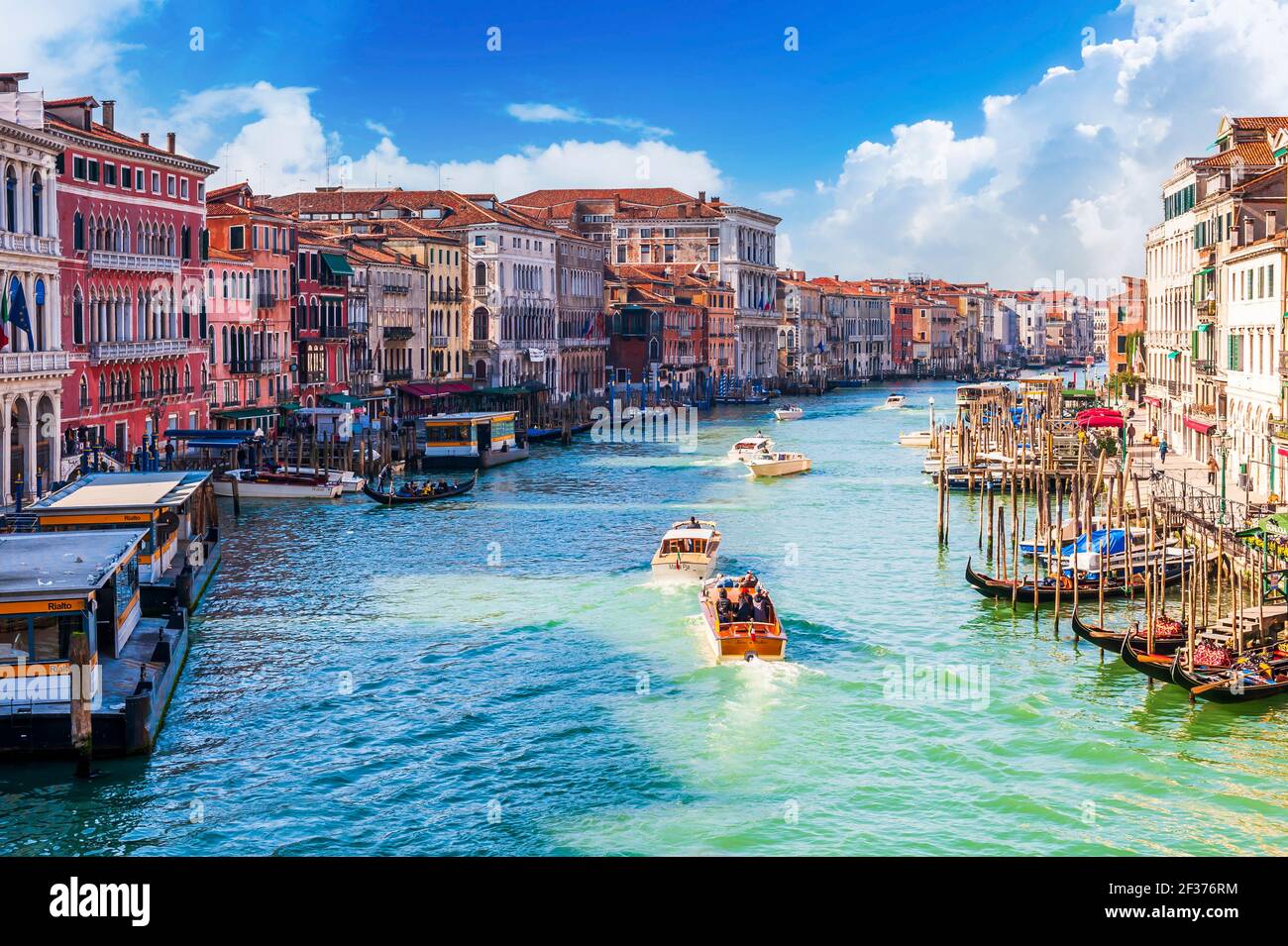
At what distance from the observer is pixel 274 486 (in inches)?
1430

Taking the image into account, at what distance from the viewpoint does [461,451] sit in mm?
46469

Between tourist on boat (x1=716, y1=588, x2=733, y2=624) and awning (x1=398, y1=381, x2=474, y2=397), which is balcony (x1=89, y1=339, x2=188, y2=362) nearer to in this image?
awning (x1=398, y1=381, x2=474, y2=397)

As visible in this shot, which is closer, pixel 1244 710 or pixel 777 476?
pixel 1244 710

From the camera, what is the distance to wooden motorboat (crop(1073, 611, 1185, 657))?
694 inches

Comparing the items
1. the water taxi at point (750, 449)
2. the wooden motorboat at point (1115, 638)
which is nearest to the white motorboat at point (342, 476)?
the water taxi at point (750, 449)

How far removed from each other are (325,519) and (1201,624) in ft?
65.6

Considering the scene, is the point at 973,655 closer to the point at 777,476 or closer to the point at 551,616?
the point at 551,616

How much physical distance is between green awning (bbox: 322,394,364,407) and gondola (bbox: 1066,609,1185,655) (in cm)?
3324

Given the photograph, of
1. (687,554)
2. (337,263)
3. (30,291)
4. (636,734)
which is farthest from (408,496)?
(636,734)

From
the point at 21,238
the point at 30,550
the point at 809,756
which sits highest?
the point at 21,238

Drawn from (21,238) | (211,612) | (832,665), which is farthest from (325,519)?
(832,665)

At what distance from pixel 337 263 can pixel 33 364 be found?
76.6ft

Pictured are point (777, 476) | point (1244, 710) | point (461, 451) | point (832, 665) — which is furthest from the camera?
point (461, 451)
